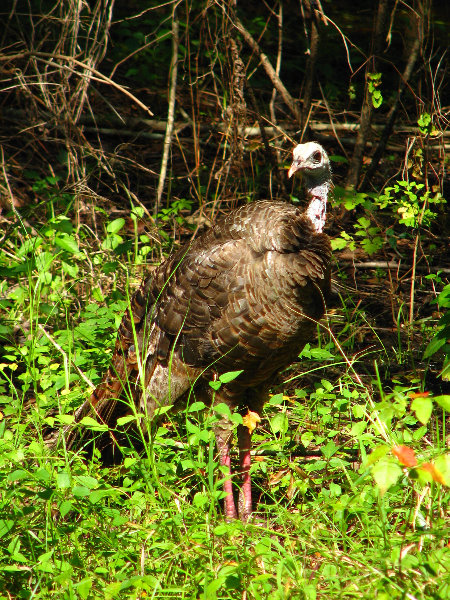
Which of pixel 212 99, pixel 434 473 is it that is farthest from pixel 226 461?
pixel 212 99

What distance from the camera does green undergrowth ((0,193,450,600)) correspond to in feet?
7.96

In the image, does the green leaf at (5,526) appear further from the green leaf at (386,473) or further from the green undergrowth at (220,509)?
the green leaf at (386,473)

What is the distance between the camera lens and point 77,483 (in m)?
2.89

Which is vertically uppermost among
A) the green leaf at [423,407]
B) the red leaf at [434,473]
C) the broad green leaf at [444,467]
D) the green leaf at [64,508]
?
the green leaf at [423,407]

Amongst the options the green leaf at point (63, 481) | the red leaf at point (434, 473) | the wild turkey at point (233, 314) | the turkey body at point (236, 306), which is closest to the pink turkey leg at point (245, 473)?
the wild turkey at point (233, 314)

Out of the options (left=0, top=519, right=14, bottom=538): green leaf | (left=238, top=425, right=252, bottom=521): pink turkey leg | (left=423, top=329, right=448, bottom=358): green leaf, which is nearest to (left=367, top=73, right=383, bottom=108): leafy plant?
(left=423, top=329, right=448, bottom=358): green leaf

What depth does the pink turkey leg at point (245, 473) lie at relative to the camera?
3.54 metres

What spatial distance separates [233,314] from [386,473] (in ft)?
4.56

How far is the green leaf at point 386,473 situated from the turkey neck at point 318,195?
5.48ft

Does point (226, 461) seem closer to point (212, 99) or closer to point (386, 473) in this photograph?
point (386, 473)

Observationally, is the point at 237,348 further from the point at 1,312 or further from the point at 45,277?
the point at 1,312

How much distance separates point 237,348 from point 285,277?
43cm

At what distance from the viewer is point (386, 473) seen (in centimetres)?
210

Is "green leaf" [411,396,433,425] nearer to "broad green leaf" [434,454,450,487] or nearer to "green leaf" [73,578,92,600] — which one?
"broad green leaf" [434,454,450,487]
